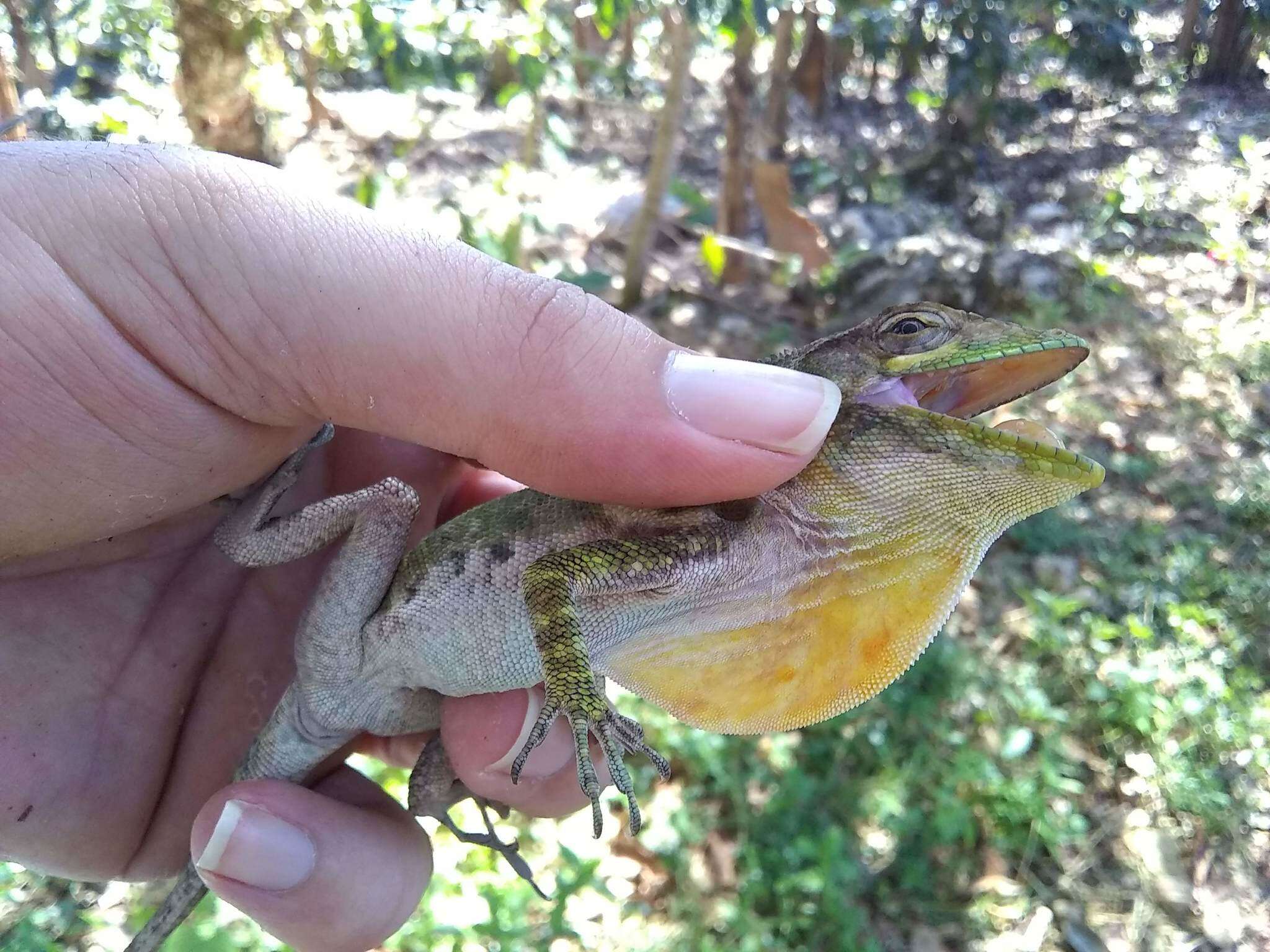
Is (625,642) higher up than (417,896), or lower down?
higher up

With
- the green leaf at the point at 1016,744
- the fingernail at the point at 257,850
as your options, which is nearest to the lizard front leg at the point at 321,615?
the fingernail at the point at 257,850

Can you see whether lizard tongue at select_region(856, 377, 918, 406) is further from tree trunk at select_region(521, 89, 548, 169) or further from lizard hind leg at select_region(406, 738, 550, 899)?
tree trunk at select_region(521, 89, 548, 169)

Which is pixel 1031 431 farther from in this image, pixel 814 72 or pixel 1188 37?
pixel 814 72

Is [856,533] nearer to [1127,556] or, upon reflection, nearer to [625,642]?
[625,642]

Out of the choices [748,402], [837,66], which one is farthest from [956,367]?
[837,66]

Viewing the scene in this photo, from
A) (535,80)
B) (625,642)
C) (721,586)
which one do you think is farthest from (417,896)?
(535,80)
